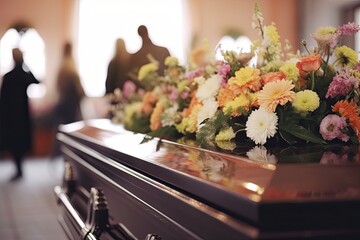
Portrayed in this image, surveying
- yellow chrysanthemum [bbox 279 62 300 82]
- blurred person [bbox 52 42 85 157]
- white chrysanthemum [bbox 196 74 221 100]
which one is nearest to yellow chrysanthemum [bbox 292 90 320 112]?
yellow chrysanthemum [bbox 279 62 300 82]

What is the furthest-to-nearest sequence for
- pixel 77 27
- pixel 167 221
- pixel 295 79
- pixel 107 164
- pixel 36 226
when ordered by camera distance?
pixel 77 27 → pixel 36 226 → pixel 107 164 → pixel 295 79 → pixel 167 221

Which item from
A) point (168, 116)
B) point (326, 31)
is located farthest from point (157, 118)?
point (326, 31)

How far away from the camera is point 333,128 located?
1.44 m

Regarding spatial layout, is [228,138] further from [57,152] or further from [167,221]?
[57,152]

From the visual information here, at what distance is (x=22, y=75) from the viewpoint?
25.5 ft

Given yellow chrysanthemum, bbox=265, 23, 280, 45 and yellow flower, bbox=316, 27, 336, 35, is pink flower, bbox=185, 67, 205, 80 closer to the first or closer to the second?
yellow chrysanthemum, bbox=265, 23, 280, 45

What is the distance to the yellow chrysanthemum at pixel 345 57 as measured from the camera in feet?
5.57

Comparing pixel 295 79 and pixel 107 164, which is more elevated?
pixel 295 79

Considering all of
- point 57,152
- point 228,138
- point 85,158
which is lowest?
point 57,152

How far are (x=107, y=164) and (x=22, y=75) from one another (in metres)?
6.44

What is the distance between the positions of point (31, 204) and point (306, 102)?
4068 millimetres

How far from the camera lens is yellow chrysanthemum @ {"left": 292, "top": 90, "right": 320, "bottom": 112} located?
1.45m

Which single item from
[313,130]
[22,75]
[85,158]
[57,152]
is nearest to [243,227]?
[313,130]

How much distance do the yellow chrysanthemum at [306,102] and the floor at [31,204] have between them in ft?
5.66
